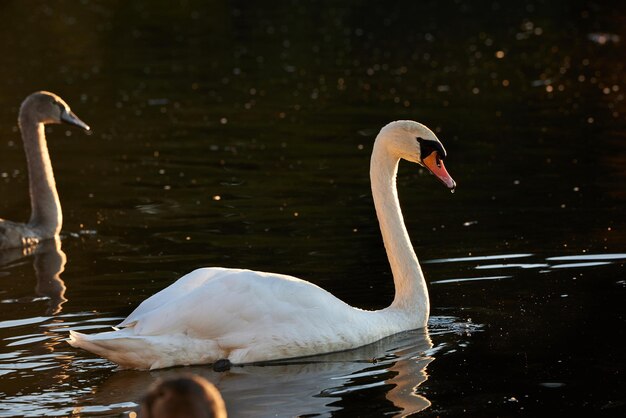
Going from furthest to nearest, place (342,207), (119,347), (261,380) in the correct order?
(342,207) → (261,380) → (119,347)

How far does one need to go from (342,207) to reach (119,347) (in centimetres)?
573

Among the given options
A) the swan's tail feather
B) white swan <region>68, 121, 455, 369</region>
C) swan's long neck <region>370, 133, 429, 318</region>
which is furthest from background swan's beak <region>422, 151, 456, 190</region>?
the swan's tail feather

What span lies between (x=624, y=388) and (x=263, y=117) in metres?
12.8

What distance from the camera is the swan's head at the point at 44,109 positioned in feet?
45.0

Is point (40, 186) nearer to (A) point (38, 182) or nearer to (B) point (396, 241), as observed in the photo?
(A) point (38, 182)

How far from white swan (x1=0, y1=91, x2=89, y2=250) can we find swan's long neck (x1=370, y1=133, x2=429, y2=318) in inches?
177

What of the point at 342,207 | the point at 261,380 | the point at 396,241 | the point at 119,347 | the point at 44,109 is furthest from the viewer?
the point at 44,109

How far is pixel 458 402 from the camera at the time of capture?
287 inches

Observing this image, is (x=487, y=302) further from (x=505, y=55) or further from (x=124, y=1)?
(x=124, y=1)

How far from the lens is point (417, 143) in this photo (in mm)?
8992

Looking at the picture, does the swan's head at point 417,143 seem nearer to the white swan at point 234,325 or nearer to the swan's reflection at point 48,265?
the white swan at point 234,325

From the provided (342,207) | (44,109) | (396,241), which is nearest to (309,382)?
(396,241)

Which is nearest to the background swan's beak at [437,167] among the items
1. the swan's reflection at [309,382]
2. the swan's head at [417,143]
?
the swan's head at [417,143]

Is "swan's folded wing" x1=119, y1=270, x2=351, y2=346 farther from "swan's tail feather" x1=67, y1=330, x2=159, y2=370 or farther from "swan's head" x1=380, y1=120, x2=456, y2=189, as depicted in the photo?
"swan's head" x1=380, y1=120, x2=456, y2=189
